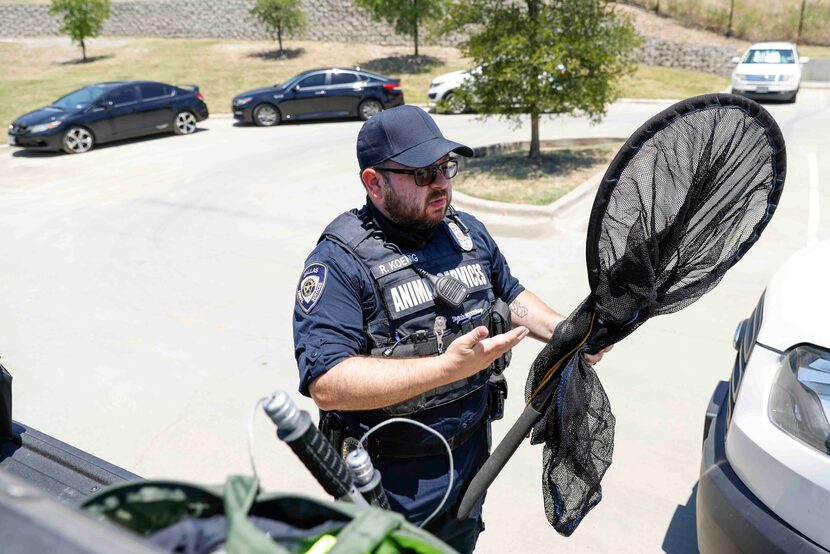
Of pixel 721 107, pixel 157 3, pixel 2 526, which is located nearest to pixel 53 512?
pixel 2 526

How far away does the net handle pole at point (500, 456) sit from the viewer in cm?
218

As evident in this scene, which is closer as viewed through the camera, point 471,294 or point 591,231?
point 591,231

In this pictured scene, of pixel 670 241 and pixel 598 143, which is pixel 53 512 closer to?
pixel 670 241

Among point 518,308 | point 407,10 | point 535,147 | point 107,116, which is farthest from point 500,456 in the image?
point 407,10

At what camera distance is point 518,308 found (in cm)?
275

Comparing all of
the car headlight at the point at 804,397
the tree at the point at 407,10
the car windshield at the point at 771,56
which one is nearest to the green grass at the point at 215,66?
the tree at the point at 407,10

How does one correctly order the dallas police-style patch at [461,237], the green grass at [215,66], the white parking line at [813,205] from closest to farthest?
the dallas police-style patch at [461,237]
the white parking line at [813,205]
the green grass at [215,66]

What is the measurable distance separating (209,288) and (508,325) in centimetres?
495

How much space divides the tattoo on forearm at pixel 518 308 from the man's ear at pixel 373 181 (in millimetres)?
704

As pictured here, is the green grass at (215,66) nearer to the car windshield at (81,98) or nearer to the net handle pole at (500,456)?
the car windshield at (81,98)

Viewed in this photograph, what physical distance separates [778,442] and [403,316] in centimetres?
134

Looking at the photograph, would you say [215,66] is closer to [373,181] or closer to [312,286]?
[373,181]

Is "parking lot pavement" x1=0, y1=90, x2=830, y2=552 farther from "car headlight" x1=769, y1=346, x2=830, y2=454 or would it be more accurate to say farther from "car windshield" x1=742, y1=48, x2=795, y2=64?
"car windshield" x1=742, y1=48, x2=795, y2=64

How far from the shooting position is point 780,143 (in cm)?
215
